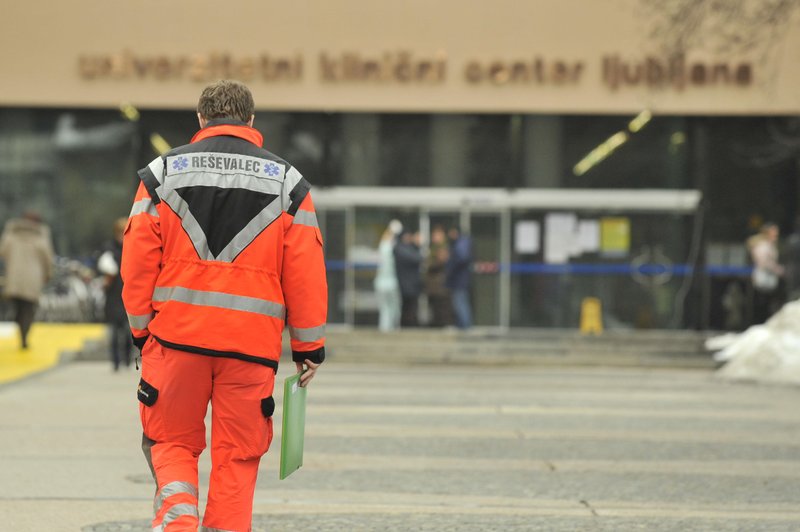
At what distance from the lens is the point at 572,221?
25.6 metres

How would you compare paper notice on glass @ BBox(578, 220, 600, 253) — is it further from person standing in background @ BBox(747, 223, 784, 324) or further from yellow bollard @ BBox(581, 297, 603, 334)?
person standing in background @ BBox(747, 223, 784, 324)

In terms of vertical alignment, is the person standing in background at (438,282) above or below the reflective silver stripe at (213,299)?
below

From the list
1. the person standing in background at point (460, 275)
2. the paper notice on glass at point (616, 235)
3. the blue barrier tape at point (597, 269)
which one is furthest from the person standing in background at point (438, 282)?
the paper notice on glass at point (616, 235)

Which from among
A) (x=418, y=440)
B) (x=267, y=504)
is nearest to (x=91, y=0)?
(x=418, y=440)

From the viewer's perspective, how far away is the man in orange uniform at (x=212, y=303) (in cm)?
491

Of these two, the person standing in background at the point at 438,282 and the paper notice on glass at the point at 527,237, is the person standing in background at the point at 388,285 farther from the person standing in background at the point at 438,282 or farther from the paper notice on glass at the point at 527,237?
the paper notice on glass at the point at 527,237

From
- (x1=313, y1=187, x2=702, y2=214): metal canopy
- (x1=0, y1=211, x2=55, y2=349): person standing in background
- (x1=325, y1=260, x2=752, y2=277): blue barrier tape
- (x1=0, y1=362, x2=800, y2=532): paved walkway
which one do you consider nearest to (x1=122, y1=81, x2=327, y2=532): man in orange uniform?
(x1=0, y1=362, x2=800, y2=532): paved walkway

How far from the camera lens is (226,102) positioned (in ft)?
16.9

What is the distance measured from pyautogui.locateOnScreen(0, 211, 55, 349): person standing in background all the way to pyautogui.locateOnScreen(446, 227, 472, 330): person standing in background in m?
6.68

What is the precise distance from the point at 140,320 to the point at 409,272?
1825 cm

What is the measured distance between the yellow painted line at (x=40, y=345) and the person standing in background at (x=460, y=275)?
18.7 feet

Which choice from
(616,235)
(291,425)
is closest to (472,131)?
(616,235)

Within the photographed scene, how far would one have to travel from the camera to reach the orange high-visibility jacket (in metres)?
4.93

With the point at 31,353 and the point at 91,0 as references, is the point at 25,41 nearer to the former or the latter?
the point at 91,0
